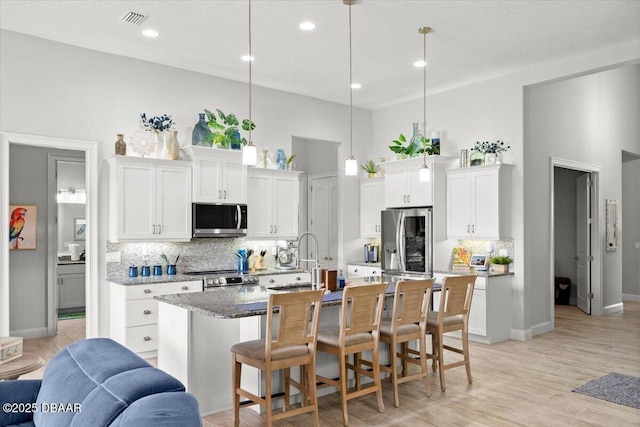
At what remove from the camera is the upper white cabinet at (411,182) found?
6602 millimetres

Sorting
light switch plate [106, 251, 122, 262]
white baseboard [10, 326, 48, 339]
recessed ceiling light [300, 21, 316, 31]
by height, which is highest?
recessed ceiling light [300, 21, 316, 31]

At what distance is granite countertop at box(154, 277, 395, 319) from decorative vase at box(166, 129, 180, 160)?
87.6 inches

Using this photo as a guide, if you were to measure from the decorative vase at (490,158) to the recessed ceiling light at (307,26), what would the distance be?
Result: 2.85 metres

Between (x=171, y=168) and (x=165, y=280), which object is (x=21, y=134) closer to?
(x=171, y=168)

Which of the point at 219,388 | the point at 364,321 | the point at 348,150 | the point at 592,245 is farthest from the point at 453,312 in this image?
the point at 592,245

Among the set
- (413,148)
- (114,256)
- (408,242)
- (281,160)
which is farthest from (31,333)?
(413,148)

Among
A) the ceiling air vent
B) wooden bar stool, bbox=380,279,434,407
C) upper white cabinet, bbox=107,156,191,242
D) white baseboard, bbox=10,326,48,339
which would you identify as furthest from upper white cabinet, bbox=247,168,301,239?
white baseboard, bbox=10,326,48,339

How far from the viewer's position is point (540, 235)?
665 centimetres

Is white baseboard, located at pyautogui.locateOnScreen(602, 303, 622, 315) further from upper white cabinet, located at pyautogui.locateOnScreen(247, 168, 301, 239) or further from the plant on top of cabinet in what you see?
the plant on top of cabinet

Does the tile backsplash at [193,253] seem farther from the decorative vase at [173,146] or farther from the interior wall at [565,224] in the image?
the interior wall at [565,224]

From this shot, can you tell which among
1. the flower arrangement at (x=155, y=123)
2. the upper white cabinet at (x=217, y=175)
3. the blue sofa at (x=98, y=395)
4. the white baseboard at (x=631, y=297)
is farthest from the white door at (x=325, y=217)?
the blue sofa at (x=98, y=395)

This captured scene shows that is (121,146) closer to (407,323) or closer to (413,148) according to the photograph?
(407,323)

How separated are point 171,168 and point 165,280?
126 cm

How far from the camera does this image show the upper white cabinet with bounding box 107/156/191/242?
529cm
